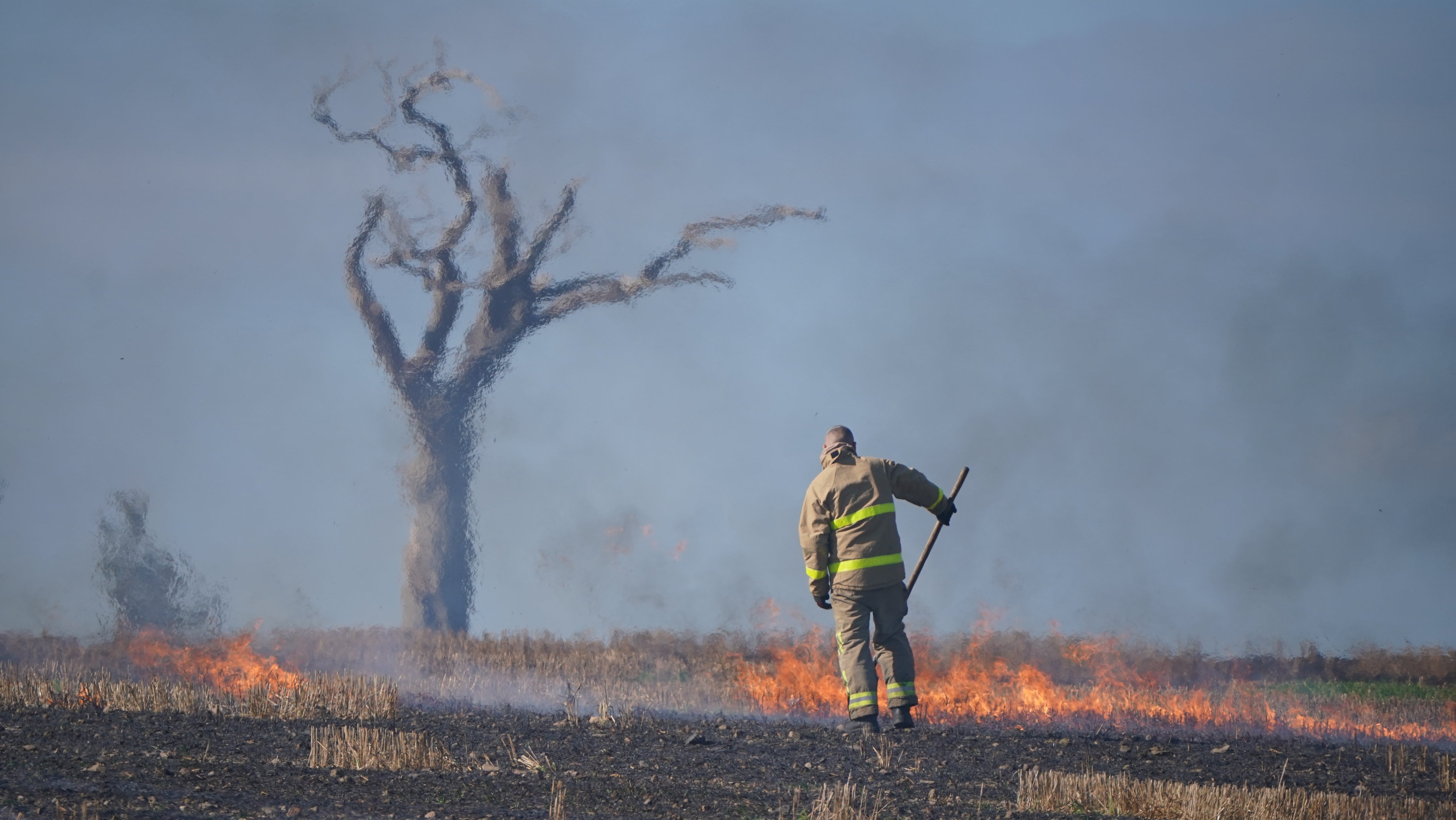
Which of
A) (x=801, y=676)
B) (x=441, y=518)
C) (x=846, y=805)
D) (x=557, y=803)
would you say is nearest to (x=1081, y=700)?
(x=801, y=676)

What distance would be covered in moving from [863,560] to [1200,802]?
4173mm

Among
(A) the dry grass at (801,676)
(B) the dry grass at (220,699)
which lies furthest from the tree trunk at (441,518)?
(B) the dry grass at (220,699)

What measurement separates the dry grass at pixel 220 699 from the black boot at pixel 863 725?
382cm

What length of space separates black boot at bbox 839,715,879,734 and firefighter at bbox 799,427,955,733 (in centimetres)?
6

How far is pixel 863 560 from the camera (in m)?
10.4

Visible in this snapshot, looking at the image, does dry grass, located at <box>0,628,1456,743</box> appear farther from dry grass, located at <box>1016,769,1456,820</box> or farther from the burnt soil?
dry grass, located at <box>1016,769,1456,820</box>

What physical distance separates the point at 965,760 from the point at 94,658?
57.1 ft

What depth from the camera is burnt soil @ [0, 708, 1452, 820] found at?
6566 mm

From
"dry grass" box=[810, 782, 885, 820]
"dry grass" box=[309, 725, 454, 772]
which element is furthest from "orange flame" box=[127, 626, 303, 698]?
"dry grass" box=[810, 782, 885, 820]

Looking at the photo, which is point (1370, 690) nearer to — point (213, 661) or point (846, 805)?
point (846, 805)

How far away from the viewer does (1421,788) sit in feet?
26.0

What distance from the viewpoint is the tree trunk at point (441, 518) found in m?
25.4

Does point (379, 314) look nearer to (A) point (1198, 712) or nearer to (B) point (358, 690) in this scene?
(B) point (358, 690)

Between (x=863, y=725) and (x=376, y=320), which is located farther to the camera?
(x=376, y=320)
